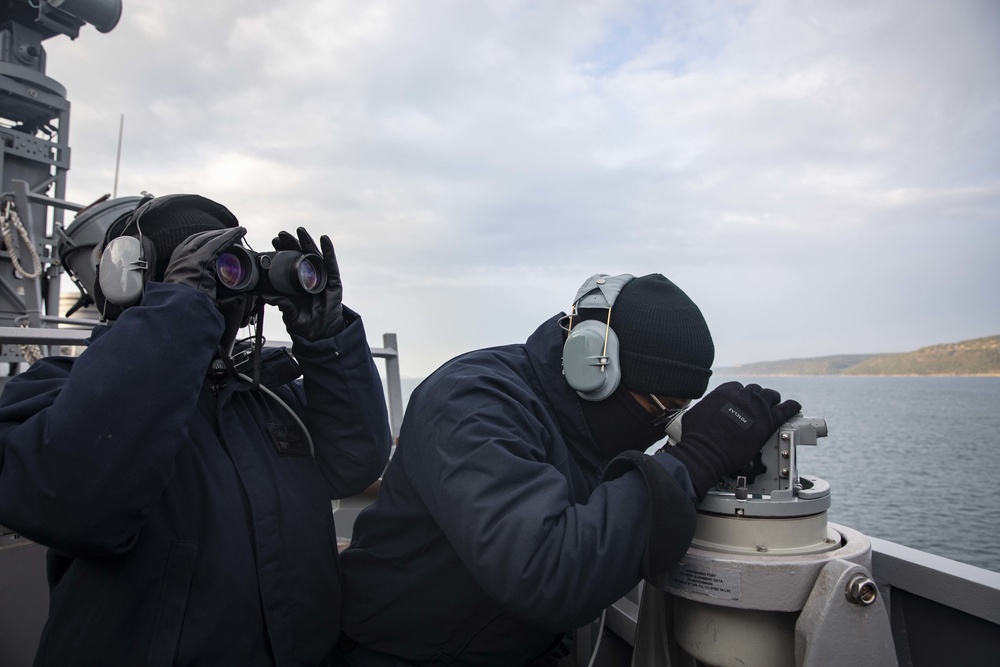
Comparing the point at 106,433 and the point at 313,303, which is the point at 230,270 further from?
the point at 106,433

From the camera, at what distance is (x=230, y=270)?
128 centimetres

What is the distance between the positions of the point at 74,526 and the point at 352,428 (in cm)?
61

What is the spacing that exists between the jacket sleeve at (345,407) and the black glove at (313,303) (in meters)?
0.03

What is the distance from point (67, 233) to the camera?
99.5 inches

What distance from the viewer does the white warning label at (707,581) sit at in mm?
1230

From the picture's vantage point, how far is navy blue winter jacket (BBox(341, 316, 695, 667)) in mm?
1106

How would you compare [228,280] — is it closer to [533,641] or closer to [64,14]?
[533,641]

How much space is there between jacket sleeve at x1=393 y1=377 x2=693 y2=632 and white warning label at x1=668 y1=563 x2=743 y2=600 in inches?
5.8

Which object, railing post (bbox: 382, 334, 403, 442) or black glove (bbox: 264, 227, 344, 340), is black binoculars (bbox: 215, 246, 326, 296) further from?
railing post (bbox: 382, 334, 403, 442)

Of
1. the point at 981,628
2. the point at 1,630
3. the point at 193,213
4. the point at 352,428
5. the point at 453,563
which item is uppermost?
the point at 193,213

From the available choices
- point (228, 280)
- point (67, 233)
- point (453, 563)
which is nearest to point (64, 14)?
point (67, 233)

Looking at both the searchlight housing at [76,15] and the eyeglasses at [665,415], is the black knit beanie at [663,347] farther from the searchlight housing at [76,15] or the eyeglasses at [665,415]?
the searchlight housing at [76,15]

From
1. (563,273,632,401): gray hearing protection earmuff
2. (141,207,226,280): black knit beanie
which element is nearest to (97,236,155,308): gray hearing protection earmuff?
(141,207,226,280): black knit beanie

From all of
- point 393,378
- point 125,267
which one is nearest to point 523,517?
point 125,267
